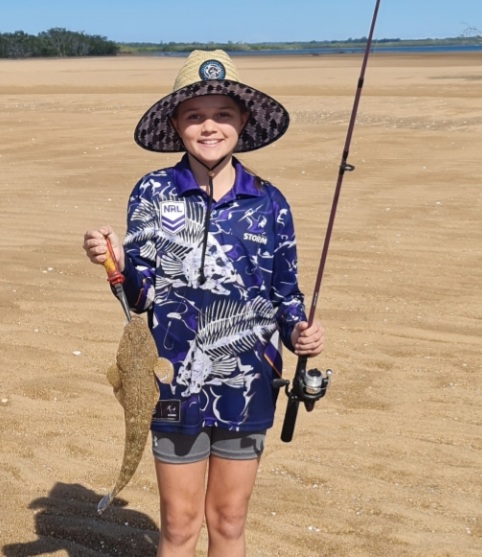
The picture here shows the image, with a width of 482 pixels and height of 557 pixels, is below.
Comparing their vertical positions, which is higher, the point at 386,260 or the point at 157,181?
the point at 157,181

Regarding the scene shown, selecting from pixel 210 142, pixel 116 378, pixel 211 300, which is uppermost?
pixel 210 142

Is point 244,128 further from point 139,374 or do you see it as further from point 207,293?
point 139,374

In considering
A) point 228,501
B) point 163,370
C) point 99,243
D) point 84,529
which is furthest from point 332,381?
point 99,243

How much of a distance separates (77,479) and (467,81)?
3230 cm

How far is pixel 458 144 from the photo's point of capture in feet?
55.9

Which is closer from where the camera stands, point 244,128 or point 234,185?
point 234,185

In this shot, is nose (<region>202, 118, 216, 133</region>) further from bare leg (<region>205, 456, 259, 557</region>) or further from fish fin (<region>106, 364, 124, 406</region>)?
bare leg (<region>205, 456, 259, 557</region>)

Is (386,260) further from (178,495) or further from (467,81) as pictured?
(467,81)

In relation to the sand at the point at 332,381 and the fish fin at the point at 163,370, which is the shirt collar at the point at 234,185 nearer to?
the fish fin at the point at 163,370

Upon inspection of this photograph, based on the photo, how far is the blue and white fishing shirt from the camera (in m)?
3.28

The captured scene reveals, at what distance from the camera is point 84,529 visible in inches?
182

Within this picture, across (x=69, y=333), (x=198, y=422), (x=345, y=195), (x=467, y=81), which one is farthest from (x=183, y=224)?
(x=467, y=81)

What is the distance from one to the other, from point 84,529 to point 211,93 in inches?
96.1

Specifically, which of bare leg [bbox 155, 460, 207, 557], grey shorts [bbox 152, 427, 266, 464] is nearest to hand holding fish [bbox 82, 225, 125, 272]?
grey shorts [bbox 152, 427, 266, 464]
